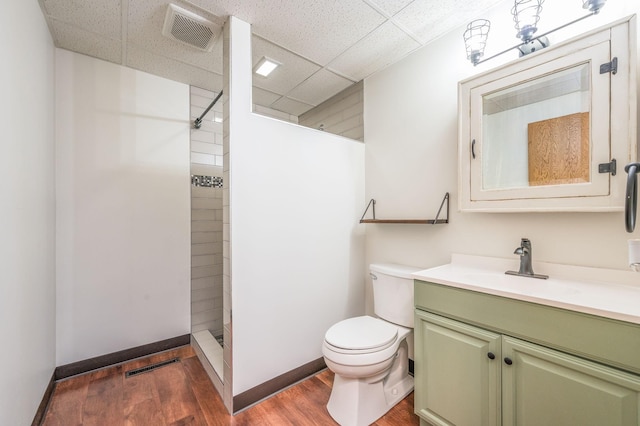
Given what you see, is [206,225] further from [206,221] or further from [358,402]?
[358,402]

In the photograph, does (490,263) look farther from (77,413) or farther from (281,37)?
(77,413)

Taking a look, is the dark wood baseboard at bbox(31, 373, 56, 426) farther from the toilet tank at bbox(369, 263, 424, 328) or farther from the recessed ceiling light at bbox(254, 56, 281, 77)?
the recessed ceiling light at bbox(254, 56, 281, 77)

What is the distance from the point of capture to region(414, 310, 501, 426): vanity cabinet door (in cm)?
123

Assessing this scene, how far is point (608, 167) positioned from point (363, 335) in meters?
1.47

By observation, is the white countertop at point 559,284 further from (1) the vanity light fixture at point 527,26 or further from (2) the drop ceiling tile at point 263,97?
(2) the drop ceiling tile at point 263,97

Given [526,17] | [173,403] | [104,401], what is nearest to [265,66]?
[526,17]

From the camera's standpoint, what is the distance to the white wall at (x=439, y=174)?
1.35 m

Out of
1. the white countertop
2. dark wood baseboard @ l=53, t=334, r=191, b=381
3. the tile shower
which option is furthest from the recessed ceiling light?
dark wood baseboard @ l=53, t=334, r=191, b=381

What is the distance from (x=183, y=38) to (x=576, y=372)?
2747 mm

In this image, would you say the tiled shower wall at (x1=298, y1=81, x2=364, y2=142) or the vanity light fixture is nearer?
the vanity light fixture

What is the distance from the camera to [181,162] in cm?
252

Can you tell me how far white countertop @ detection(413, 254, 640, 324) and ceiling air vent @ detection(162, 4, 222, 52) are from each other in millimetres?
2046

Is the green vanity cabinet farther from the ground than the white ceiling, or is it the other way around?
the white ceiling

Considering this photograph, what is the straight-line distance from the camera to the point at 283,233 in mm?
1933
